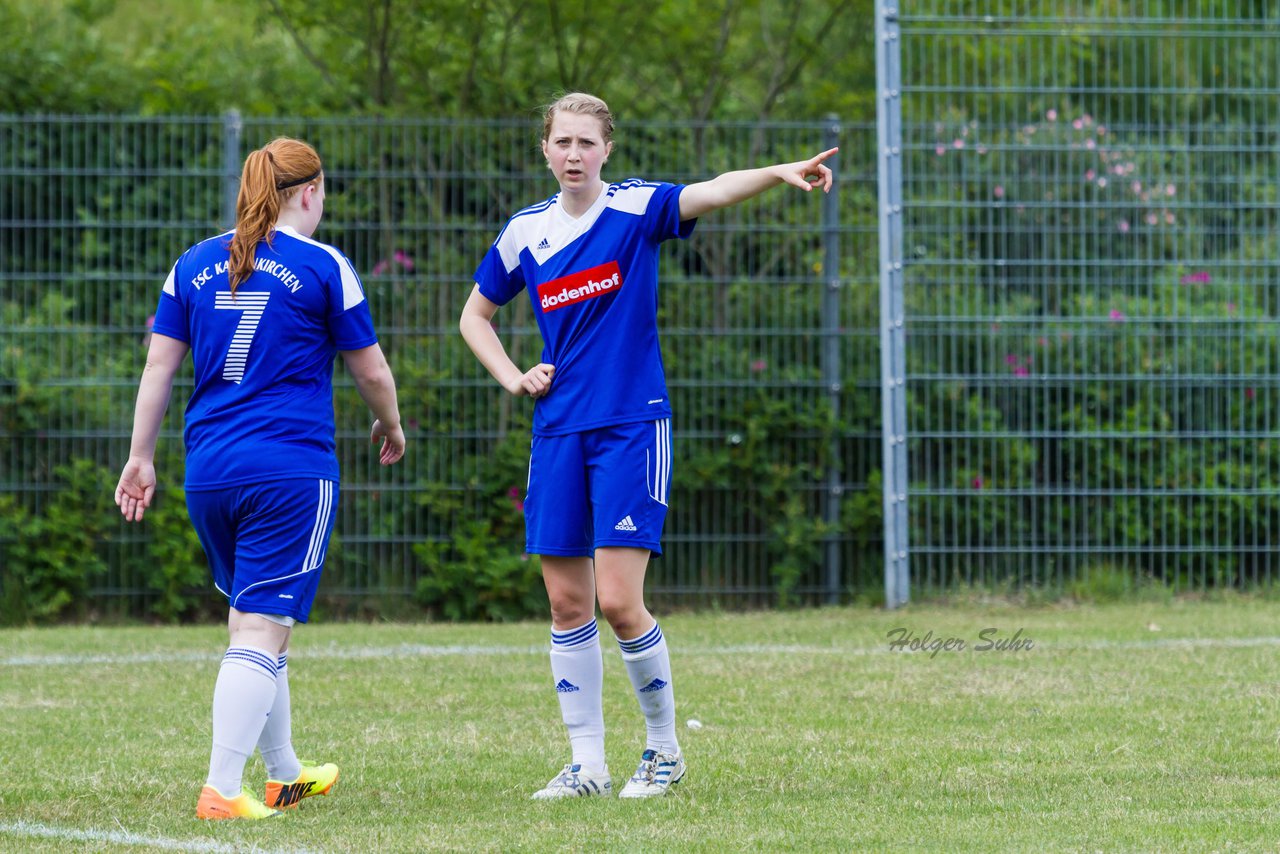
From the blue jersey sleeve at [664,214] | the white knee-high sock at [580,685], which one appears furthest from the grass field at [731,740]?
the blue jersey sleeve at [664,214]

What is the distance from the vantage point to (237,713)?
→ 4383 mm

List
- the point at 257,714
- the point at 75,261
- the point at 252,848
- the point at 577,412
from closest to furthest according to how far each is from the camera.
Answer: the point at 252,848 → the point at 257,714 → the point at 577,412 → the point at 75,261

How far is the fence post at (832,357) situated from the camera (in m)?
10.4

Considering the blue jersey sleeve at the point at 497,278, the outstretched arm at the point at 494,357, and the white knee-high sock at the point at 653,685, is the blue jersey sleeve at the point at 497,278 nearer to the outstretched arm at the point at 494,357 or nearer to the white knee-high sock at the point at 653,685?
the outstretched arm at the point at 494,357

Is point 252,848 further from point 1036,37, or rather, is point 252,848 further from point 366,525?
point 1036,37

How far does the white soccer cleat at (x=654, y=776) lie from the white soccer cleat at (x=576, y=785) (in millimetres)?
60

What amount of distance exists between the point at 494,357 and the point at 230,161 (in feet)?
19.2

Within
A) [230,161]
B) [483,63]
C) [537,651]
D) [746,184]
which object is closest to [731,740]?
[746,184]

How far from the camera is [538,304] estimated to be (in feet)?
16.2

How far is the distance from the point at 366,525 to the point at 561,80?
4481mm

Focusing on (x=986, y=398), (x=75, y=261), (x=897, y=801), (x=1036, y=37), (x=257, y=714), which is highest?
(x=1036, y=37)

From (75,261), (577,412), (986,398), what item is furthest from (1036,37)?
(577,412)

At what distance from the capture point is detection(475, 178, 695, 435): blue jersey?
4742mm

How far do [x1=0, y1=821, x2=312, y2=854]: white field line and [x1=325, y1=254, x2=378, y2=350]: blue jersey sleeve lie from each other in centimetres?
137
